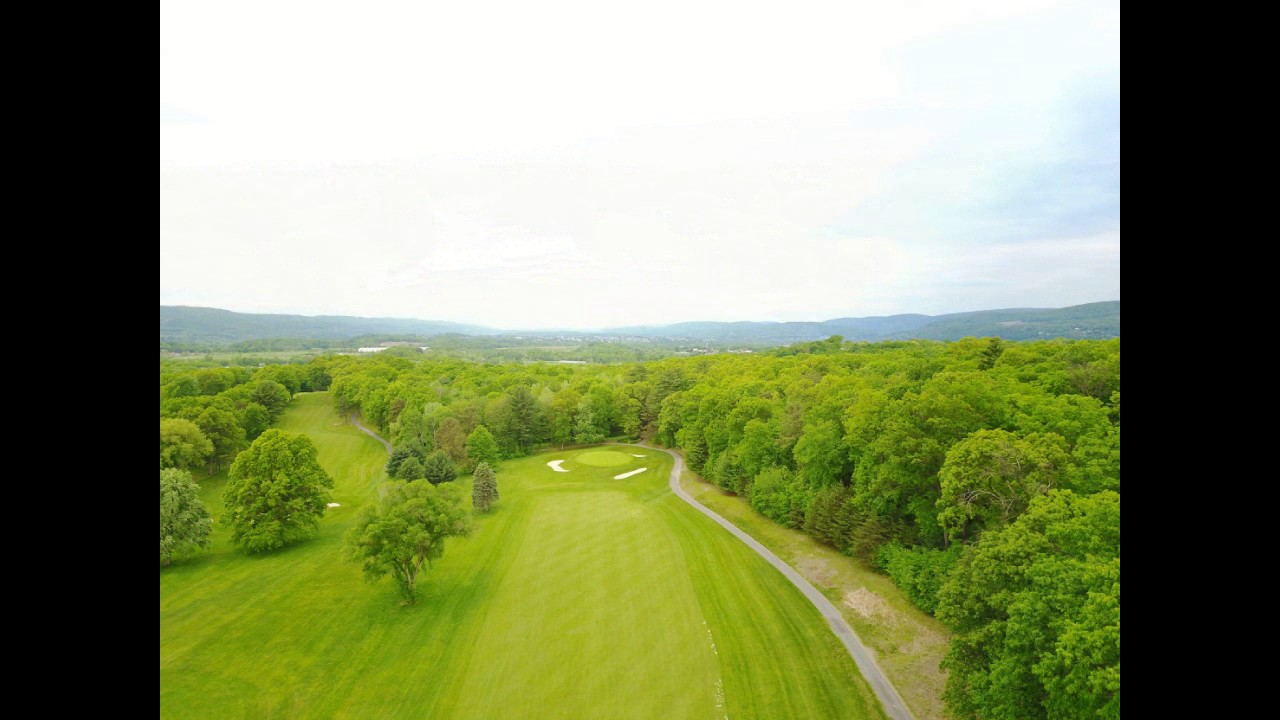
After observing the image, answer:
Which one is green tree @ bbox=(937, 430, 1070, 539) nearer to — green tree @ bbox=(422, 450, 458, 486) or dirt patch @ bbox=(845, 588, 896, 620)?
dirt patch @ bbox=(845, 588, 896, 620)

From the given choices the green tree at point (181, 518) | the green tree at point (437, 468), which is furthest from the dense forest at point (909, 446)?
the green tree at point (181, 518)

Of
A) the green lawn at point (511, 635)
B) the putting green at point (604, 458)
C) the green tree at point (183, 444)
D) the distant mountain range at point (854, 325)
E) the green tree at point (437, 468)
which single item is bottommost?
the green lawn at point (511, 635)

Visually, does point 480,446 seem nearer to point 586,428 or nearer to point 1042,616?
point 586,428

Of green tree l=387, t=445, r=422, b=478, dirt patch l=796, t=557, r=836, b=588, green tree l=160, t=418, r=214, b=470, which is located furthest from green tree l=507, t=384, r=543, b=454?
dirt patch l=796, t=557, r=836, b=588

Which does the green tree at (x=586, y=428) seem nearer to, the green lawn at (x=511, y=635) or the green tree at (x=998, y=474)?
the green lawn at (x=511, y=635)

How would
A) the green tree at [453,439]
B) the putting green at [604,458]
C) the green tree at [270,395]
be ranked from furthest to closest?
1. the putting green at [604,458]
2. the green tree at [453,439]
3. the green tree at [270,395]

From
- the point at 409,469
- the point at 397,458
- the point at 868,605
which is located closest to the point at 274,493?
the point at 409,469
